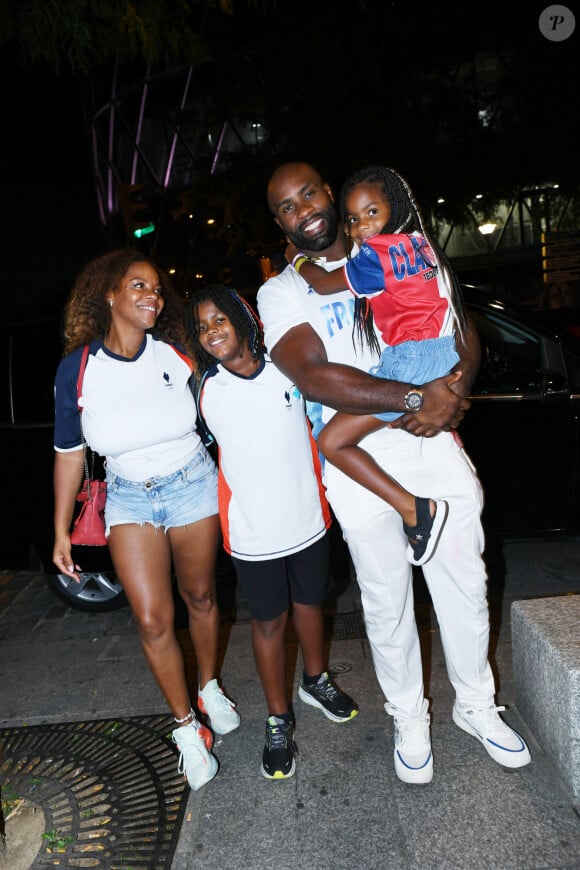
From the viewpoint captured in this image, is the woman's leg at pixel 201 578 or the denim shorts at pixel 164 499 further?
the woman's leg at pixel 201 578

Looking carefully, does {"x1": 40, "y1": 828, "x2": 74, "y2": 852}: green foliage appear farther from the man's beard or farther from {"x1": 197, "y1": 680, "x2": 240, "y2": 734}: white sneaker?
the man's beard

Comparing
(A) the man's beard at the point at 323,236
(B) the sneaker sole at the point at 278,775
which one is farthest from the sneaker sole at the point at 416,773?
(A) the man's beard at the point at 323,236

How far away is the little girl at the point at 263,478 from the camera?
8.59 feet

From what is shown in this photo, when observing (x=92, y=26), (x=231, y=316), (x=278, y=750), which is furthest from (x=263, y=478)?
(x=92, y=26)

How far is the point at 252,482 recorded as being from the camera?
103 inches

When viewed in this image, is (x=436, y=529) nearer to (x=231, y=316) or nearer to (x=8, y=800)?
(x=231, y=316)

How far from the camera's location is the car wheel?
14.7 feet

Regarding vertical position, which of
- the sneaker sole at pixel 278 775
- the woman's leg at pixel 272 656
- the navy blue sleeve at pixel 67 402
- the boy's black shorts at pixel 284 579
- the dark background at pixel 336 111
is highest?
the dark background at pixel 336 111

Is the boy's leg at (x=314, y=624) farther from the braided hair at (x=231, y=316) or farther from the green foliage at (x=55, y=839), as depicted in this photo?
the green foliage at (x=55, y=839)

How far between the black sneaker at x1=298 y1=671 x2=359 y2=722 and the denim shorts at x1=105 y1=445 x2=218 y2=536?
0.94 m

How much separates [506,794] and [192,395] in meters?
1.89

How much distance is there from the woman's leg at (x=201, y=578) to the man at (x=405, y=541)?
2.02ft

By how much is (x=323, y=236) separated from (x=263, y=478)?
3.15ft

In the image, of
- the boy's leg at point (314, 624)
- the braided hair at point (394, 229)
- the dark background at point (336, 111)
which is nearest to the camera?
the braided hair at point (394, 229)
